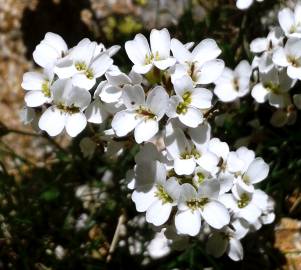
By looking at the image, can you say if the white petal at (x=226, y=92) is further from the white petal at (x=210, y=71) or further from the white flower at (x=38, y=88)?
the white flower at (x=38, y=88)

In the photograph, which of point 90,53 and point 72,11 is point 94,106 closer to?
point 90,53

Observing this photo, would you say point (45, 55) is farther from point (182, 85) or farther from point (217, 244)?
point (217, 244)

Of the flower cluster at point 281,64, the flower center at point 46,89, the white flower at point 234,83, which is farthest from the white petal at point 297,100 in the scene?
the flower center at point 46,89

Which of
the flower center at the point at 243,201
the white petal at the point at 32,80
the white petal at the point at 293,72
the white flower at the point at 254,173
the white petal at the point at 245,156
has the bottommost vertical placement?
the flower center at the point at 243,201

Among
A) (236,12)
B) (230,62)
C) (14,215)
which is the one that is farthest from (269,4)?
(14,215)

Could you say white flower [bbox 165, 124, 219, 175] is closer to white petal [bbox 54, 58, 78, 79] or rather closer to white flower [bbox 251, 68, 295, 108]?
white petal [bbox 54, 58, 78, 79]
